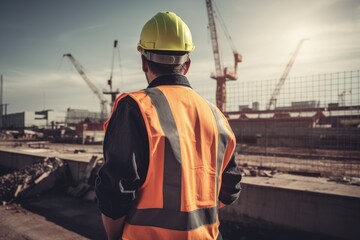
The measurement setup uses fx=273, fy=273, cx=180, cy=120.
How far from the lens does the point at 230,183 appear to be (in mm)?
1925

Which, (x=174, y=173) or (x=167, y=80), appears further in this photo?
(x=167, y=80)

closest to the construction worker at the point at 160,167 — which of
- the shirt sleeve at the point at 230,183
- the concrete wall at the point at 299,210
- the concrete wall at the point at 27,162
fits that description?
the shirt sleeve at the point at 230,183

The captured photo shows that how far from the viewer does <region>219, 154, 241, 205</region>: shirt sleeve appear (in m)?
1.91

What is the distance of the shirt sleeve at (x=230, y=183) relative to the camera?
1.91 m

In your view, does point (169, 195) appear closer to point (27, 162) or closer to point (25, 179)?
point (25, 179)

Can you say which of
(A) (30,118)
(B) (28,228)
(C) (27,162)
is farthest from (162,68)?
(A) (30,118)

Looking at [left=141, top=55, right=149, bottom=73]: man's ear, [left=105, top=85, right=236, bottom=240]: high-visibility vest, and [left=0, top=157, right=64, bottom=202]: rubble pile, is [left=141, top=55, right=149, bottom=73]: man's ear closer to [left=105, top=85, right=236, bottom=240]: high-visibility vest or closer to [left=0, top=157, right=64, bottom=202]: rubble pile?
[left=105, top=85, right=236, bottom=240]: high-visibility vest

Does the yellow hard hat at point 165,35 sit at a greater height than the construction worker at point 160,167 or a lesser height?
greater

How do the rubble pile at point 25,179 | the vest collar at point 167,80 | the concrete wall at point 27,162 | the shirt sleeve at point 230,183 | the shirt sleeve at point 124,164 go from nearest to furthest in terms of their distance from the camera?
the shirt sleeve at point 124,164
the vest collar at point 167,80
the shirt sleeve at point 230,183
the rubble pile at point 25,179
the concrete wall at point 27,162

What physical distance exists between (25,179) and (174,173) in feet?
27.4

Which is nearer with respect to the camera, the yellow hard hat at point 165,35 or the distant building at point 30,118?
the yellow hard hat at point 165,35

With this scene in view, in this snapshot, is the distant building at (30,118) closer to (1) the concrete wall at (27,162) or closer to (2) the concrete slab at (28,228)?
(1) the concrete wall at (27,162)

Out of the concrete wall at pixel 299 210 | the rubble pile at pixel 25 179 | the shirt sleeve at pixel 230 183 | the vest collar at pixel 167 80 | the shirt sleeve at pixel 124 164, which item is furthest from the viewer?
the rubble pile at pixel 25 179

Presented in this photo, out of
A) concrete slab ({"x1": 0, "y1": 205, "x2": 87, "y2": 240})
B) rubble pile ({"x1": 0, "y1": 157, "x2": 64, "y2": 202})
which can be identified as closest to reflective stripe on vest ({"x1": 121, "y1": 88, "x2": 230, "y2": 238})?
concrete slab ({"x1": 0, "y1": 205, "x2": 87, "y2": 240})
